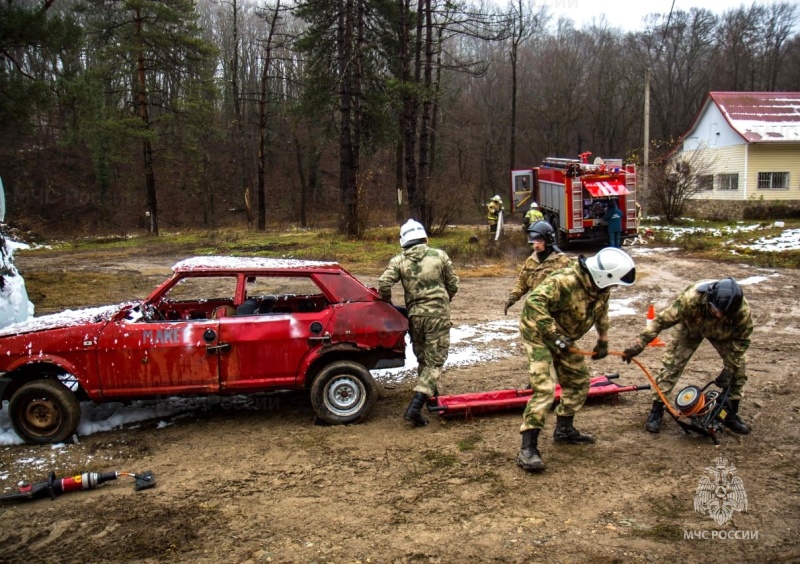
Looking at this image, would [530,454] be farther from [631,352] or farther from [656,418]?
[656,418]

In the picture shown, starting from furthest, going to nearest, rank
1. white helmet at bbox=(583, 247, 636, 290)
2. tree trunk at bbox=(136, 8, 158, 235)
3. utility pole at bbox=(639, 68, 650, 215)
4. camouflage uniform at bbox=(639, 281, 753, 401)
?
utility pole at bbox=(639, 68, 650, 215), tree trunk at bbox=(136, 8, 158, 235), camouflage uniform at bbox=(639, 281, 753, 401), white helmet at bbox=(583, 247, 636, 290)

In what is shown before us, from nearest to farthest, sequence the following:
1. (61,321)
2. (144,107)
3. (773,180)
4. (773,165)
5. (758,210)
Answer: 1. (61,321)
2. (144,107)
3. (758,210)
4. (773,165)
5. (773,180)

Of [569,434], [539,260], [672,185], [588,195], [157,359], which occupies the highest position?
[672,185]

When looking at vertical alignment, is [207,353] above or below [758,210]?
below

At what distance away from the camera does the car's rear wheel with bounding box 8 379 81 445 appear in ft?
17.7

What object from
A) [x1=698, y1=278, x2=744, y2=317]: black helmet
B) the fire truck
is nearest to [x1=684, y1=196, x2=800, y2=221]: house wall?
the fire truck

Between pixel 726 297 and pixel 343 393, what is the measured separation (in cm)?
351

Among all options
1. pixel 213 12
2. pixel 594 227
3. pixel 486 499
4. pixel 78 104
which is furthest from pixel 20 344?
pixel 213 12

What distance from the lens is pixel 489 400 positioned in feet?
19.5

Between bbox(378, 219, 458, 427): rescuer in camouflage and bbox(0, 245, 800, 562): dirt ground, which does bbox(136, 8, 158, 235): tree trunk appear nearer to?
bbox(378, 219, 458, 427): rescuer in camouflage

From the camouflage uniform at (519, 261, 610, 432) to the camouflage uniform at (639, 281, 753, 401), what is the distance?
0.61m

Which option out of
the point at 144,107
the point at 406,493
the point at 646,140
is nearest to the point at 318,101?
the point at 144,107

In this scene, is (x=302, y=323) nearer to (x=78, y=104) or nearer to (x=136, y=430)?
(x=136, y=430)

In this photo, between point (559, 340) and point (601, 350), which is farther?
point (601, 350)
